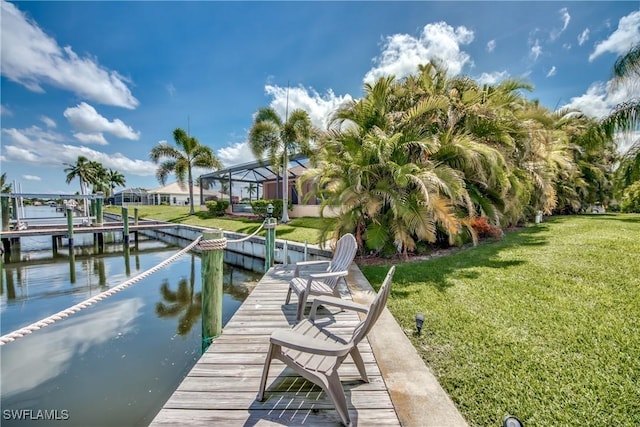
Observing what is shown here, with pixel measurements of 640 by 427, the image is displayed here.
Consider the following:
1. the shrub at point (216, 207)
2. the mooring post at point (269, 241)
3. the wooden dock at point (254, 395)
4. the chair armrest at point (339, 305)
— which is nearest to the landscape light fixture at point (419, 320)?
the wooden dock at point (254, 395)

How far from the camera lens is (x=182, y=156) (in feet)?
76.5

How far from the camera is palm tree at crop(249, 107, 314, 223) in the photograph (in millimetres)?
14758

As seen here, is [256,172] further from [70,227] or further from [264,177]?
[70,227]

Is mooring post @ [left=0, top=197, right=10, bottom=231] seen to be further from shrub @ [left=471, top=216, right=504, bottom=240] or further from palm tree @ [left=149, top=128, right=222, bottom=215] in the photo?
shrub @ [left=471, top=216, right=504, bottom=240]

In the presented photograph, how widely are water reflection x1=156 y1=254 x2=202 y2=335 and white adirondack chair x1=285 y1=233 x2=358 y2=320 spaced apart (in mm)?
2986

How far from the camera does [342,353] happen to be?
177 cm

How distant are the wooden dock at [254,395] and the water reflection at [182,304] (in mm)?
3270

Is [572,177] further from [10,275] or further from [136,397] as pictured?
[10,275]

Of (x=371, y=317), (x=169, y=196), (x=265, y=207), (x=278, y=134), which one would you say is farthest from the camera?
(x=169, y=196)

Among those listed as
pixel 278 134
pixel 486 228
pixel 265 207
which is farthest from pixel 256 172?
pixel 486 228

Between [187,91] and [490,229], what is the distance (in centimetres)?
1432

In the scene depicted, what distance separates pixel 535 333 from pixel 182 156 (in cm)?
2575

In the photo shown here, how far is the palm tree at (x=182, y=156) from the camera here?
899 inches

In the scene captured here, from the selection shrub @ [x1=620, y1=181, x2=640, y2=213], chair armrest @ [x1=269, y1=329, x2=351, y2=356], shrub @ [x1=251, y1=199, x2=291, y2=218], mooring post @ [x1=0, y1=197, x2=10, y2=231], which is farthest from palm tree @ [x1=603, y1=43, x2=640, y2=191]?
mooring post @ [x1=0, y1=197, x2=10, y2=231]
